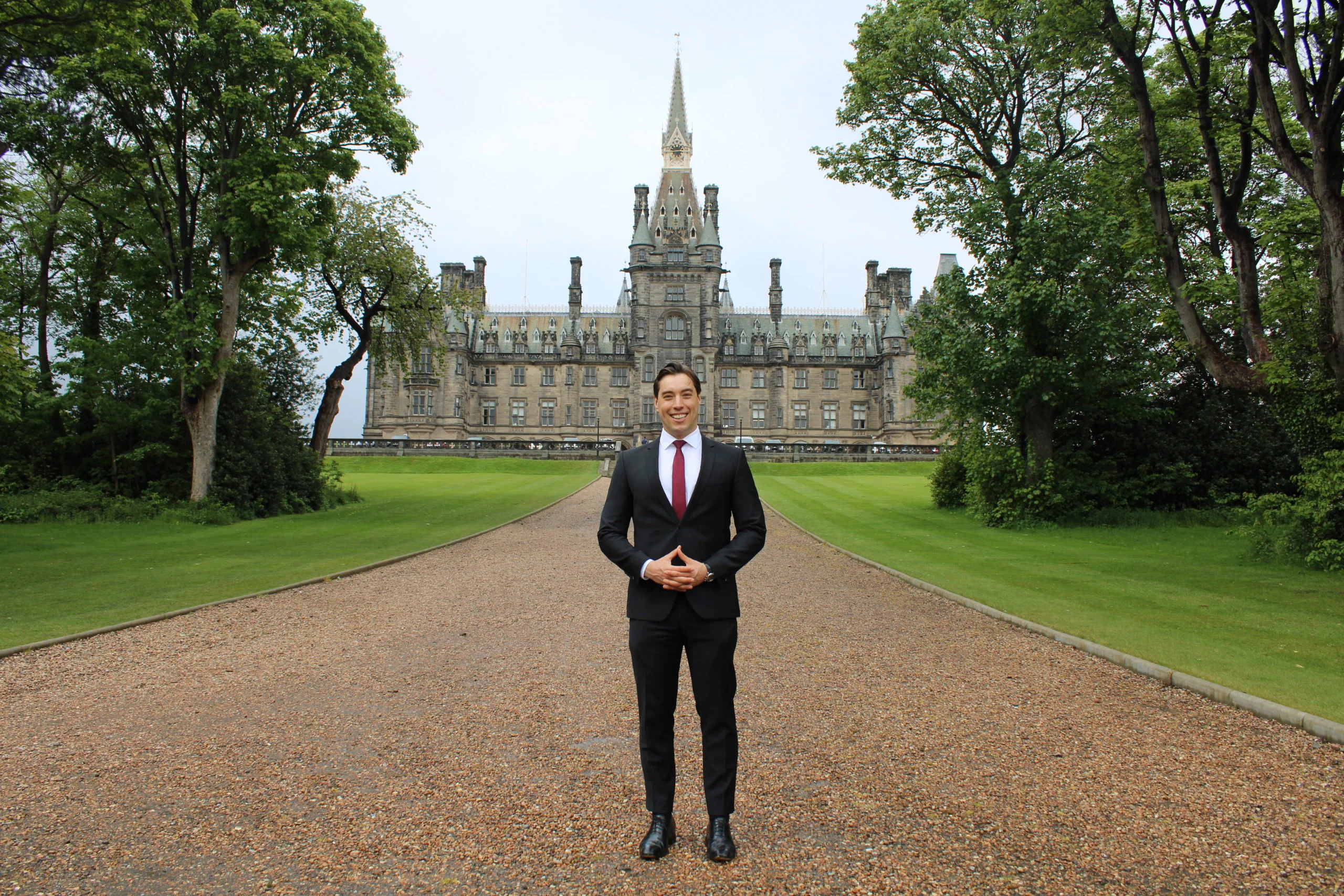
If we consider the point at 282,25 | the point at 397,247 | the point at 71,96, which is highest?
the point at 282,25

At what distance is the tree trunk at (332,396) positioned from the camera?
100ft

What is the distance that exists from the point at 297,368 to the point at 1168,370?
4358cm

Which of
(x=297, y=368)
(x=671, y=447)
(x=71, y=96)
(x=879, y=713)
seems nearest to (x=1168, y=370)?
(x=879, y=713)

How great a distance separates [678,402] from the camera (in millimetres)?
4602

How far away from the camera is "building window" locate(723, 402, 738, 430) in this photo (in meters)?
75.4

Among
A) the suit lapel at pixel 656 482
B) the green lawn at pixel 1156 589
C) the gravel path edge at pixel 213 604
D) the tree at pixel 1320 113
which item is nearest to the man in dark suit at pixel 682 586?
the suit lapel at pixel 656 482

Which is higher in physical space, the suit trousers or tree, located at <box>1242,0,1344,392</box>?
tree, located at <box>1242,0,1344,392</box>

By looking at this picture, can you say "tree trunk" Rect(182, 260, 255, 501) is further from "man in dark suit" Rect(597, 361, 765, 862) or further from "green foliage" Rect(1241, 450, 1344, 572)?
"green foliage" Rect(1241, 450, 1344, 572)

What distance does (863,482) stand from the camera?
44.7 metres

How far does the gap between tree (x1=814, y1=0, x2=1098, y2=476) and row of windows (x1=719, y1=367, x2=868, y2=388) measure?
4911cm

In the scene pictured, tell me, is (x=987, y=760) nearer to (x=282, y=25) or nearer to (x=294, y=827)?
(x=294, y=827)

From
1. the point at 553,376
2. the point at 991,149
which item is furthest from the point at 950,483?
the point at 553,376

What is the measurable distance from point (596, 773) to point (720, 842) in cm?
150

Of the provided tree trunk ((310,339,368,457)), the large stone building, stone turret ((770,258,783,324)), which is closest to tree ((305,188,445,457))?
tree trunk ((310,339,368,457))
